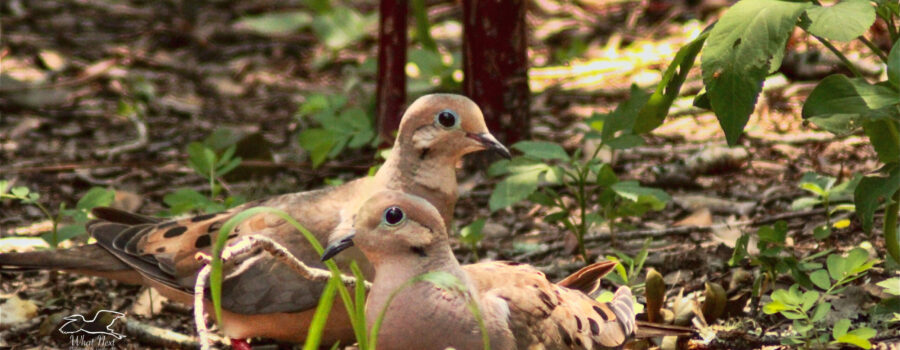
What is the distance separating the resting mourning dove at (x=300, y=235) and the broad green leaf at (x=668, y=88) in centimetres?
53

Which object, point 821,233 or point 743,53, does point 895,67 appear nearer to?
point 743,53

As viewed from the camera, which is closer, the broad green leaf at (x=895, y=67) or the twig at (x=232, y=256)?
the twig at (x=232, y=256)

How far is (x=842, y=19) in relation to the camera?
109 inches

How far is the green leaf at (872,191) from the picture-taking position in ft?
9.94

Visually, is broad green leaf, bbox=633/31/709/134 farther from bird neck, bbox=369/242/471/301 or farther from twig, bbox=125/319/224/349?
twig, bbox=125/319/224/349

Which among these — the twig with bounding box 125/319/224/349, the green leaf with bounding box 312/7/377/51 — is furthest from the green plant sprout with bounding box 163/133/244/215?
the green leaf with bounding box 312/7/377/51

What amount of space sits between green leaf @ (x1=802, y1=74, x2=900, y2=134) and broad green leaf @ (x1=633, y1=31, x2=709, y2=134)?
1.14ft

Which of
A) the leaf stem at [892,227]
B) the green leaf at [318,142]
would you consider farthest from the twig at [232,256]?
the green leaf at [318,142]

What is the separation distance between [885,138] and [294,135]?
3.91 metres

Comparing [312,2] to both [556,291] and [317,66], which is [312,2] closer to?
[317,66]

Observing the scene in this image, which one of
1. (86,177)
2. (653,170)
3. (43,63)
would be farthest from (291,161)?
(43,63)

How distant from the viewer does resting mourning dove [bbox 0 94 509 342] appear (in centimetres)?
369

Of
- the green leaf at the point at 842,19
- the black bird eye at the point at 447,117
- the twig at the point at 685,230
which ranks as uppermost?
the green leaf at the point at 842,19

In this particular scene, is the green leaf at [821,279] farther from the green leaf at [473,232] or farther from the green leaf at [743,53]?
the green leaf at [473,232]
